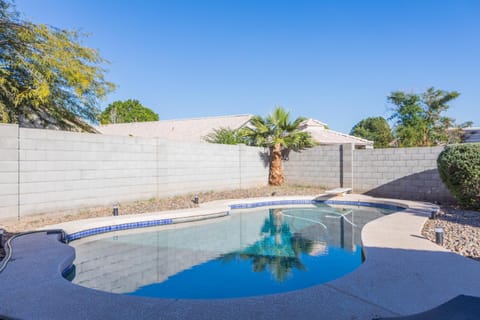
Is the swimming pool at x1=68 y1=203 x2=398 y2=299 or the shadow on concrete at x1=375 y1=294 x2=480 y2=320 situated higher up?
the shadow on concrete at x1=375 y1=294 x2=480 y2=320

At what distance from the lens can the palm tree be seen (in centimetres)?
1502

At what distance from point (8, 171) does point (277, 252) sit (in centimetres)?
632

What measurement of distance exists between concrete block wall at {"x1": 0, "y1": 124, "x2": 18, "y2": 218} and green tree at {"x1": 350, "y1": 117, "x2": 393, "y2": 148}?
17936 millimetres

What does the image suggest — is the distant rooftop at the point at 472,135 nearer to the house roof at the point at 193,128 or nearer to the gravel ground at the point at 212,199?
the house roof at the point at 193,128

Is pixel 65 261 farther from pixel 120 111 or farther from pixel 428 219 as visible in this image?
pixel 120 111

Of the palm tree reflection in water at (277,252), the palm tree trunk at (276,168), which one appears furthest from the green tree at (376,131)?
the palm tree reflection in water at (277,252)

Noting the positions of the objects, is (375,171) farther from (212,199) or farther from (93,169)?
(93,169)

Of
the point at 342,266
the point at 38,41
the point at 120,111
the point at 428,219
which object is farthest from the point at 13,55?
the point at 120,111

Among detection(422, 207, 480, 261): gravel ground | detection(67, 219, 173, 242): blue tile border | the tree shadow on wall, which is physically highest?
the tree shadow on wall

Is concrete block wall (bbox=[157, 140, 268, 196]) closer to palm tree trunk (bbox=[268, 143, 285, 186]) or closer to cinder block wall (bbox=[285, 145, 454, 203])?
palm tree trunk (bbox=[268, 143, 285, 186])

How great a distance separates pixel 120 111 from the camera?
45.9m

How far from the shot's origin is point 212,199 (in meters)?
12.0

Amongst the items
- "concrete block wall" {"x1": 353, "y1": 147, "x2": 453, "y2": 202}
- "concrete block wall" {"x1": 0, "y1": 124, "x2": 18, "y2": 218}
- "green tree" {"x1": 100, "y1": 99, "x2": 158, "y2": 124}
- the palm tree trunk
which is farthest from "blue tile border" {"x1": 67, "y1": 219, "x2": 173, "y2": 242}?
"green tree" {"x1": 100, "y1": 99, "x2": 158, "y2": 124}

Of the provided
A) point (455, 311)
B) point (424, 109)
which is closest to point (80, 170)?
point (455, 311)
